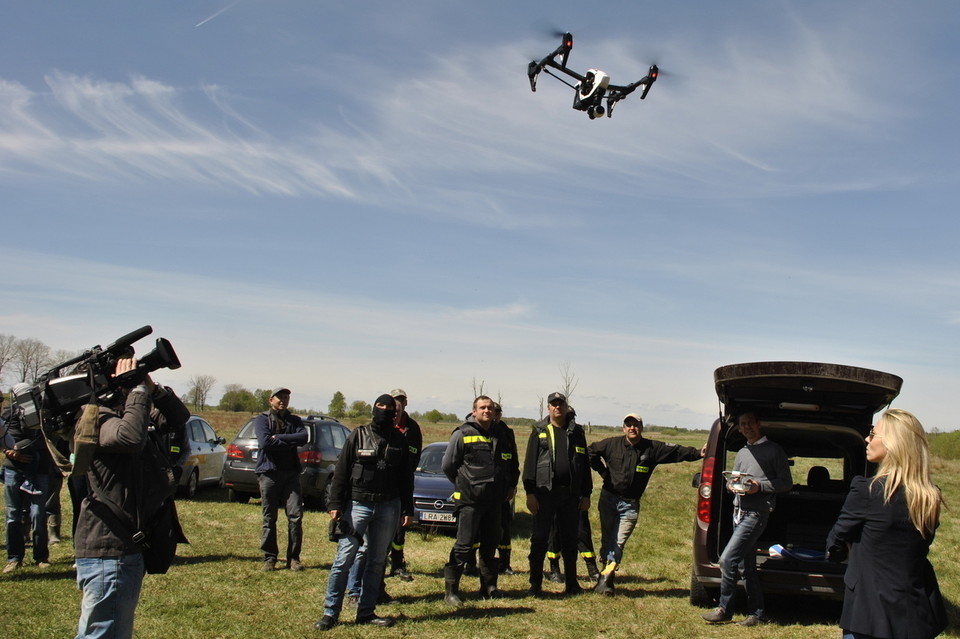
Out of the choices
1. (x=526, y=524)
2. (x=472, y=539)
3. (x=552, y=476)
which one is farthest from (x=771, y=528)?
(x=526, y=524)

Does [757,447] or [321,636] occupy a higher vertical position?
[757,447]

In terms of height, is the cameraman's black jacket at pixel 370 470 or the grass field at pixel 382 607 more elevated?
the cameraman's black jacket at pixel 370 470

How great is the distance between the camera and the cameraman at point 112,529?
3832mm

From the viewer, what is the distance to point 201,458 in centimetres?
1474

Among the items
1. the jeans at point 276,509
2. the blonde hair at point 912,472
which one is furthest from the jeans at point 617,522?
the blonde hair at point 912,472

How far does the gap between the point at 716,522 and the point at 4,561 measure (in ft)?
23.2

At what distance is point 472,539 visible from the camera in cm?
766

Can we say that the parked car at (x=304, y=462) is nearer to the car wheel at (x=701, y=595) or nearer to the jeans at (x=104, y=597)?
the car wheel at (x=701, y=595)

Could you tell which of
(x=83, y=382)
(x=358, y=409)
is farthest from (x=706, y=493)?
(x=358, y=409)

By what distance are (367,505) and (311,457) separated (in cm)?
694

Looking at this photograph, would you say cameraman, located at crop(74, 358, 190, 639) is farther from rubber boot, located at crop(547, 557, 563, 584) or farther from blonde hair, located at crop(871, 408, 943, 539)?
rubber boot, located at crop(547, 557, 563, 584)

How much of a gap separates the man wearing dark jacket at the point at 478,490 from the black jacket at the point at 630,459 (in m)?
1.26

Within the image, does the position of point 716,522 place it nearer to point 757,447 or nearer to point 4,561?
point 757,447

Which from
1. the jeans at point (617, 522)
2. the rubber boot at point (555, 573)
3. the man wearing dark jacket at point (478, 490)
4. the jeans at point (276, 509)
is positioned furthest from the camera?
the rubber boot at point (555, 573)
